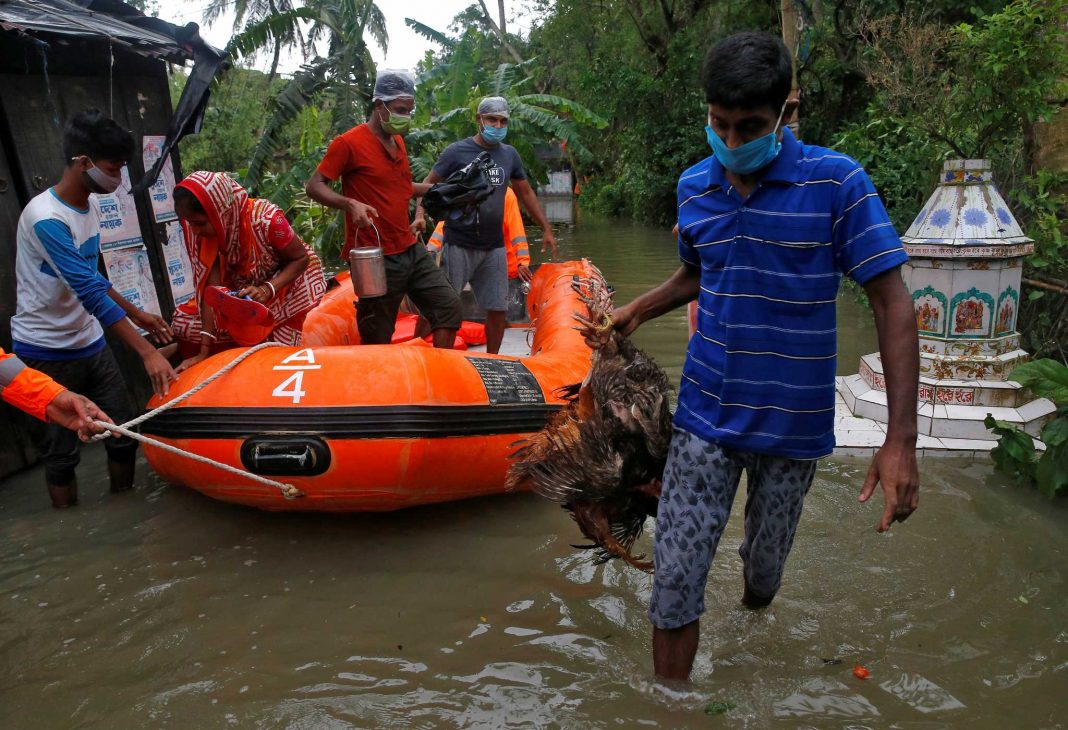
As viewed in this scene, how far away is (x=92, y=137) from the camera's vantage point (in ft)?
11.9

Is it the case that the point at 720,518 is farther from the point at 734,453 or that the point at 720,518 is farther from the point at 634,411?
the point at 634,411

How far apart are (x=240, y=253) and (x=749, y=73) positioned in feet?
9.34

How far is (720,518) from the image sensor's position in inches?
92.1

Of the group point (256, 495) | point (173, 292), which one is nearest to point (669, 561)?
point (256, 495)

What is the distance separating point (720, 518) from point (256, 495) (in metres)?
2.19

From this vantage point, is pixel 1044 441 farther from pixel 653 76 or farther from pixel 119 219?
pixel 653 76

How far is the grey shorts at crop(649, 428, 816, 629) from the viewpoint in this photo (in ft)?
7.57

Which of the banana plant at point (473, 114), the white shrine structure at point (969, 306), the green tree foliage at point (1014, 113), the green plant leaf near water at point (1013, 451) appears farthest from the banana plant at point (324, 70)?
the green plant leaf near water at point (1013, 451)

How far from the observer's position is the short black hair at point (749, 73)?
6.44 ft

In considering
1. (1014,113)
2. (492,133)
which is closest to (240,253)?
(492,133)

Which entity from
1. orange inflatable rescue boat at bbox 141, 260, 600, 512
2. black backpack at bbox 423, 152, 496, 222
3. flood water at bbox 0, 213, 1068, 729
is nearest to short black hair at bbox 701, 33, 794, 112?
flood water at bbox 0, 213, 1068, 729

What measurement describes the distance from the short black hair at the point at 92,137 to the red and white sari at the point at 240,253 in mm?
346

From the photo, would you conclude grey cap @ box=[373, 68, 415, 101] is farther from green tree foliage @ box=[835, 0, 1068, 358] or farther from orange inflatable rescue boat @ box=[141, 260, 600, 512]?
green tree foliage @ box=[835, 0, 1068, 358]

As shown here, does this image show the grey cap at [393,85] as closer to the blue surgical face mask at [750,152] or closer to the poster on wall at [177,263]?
the poster on wall at [177,263]
